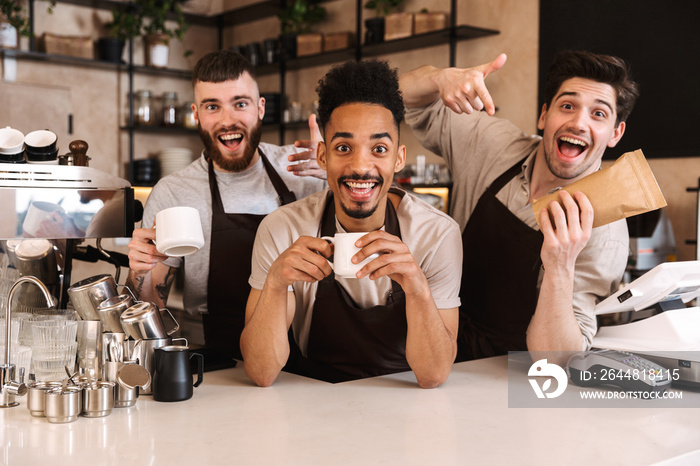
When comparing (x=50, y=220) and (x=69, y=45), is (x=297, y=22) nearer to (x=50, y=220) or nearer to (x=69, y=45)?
(x=69, y=45)

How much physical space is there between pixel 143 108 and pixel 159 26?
0.64 meters

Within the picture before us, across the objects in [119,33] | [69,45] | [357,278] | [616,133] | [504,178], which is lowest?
[357,278]

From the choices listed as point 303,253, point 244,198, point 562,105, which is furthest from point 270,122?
point 303,253

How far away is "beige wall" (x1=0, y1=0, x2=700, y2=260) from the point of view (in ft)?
11.7

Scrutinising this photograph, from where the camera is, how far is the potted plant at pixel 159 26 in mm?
5324

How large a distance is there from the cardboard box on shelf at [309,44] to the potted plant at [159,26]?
970mm

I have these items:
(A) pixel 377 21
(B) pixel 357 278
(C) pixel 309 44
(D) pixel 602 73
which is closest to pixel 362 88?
(B) pixel 357 278

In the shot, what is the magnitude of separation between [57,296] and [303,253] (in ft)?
2.47

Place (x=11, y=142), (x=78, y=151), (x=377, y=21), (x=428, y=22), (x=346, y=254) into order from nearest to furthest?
(x=346, y=254) < (x=11, y=142) < (x=78, y=151) < (x=428, y=22) < (x=377, y=21)

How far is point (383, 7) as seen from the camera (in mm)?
4691

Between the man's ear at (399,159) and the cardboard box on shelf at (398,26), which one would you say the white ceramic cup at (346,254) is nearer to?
the man's ear at (399,159)

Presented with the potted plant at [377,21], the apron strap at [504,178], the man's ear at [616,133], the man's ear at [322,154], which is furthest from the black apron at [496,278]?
the potted plant at [377,21]

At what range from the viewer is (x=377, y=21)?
4609mm

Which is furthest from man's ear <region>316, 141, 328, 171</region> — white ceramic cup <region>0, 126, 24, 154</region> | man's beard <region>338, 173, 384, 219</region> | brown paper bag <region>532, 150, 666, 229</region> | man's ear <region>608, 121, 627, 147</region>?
man's ear <region>608, 121, 627, 147</region>
